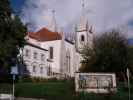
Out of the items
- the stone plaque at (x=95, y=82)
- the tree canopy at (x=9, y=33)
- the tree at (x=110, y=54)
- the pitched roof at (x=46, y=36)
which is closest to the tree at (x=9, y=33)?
the tree canopy at (x=9, y=33)

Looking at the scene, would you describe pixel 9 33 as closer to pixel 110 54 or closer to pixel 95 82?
pixel 95 82

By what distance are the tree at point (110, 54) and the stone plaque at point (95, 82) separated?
21.2 meters

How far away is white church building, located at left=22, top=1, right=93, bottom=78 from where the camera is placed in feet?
202

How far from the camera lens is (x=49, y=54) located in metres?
76.4

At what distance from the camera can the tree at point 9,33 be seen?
36344 mm

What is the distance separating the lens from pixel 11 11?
39688 millimetres

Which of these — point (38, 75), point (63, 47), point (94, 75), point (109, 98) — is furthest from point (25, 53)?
point (109, 98)

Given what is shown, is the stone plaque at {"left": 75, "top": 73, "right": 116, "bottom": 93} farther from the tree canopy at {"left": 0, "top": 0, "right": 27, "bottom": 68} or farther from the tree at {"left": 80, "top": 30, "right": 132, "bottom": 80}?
the tree at {"left": 80, "top": 30, "right": 132, "bottom": 80}

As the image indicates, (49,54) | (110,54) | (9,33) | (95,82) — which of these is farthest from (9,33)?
(49,54)

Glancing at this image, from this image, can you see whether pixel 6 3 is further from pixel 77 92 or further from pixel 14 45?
pixel 77 92

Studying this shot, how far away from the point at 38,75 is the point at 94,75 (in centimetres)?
3684

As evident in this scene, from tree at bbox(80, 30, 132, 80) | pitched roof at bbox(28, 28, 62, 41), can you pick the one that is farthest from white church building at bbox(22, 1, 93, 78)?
tree at bbox(80, 30, 132, 80)

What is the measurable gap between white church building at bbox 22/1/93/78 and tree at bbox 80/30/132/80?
25.5 feet

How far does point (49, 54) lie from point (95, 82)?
48.6 metres
